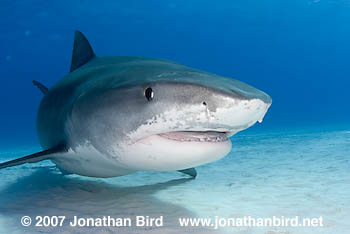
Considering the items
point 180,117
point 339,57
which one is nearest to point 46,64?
point 180,117

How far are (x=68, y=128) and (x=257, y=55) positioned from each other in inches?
5074

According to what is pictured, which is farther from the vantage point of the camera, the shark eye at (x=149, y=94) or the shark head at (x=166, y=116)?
the shark eye at (x=149, y=94)

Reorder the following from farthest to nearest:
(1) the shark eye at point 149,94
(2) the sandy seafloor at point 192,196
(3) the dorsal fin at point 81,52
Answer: (3) the dorsal fin at point 81,52 < (2) the sandy seafloor at point 192,196 < (1) the shark eye at point 149,94

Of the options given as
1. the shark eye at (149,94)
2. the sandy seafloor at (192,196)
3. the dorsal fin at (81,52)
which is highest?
the dorsal fin at (81,52)

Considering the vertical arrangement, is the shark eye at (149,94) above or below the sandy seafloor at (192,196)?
above

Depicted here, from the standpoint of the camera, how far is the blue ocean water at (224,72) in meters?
3.33

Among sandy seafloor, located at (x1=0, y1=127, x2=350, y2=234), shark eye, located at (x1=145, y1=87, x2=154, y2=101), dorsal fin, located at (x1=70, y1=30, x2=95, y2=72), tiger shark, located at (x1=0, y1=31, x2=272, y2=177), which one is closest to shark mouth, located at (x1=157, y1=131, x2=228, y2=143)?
tiger shark, located at (x1=0, y1=31, x2=272, y2=177)

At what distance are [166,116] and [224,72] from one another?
405 ft

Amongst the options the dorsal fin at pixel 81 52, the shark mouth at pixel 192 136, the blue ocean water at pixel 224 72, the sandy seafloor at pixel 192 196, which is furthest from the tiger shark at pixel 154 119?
the dorsal fin at pixel 81 52

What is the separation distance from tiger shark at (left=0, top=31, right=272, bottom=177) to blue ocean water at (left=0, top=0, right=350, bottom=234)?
0.65m

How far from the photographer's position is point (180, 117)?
1957 mm

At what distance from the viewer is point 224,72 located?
401ft

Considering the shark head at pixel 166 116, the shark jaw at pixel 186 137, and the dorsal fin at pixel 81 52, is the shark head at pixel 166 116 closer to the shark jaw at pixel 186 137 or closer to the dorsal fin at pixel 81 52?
the shark jaw at pixel 186 137

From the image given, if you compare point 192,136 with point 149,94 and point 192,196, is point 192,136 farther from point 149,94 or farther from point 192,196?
point 192,196
